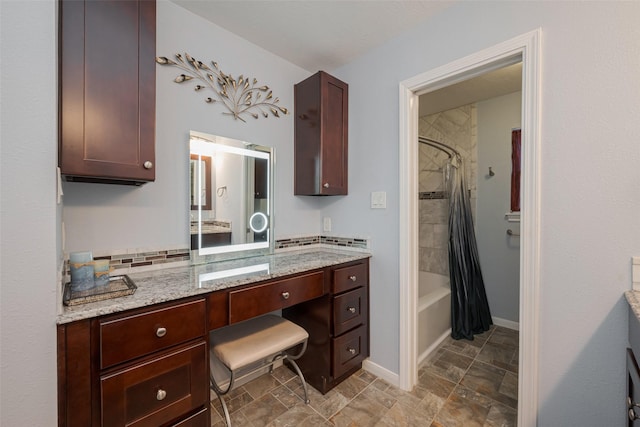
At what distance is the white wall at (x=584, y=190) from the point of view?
1111 mm

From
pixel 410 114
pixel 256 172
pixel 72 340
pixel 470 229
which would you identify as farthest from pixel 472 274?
pixel 72 340

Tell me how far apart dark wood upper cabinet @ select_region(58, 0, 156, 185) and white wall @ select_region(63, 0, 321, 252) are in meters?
0.19

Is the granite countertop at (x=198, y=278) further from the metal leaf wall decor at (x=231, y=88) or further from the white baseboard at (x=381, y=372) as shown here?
the metal leaf wall decor at (x=231, y=88)

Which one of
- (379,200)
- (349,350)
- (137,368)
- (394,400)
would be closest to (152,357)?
(137,368)

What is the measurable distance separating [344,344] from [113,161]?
1694 millimetres

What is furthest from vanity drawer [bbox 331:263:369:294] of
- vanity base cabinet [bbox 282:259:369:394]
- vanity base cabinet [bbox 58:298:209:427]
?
vanity base cabinet [bbox 58:298:209:427]

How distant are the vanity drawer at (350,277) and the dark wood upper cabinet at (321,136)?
606 mm

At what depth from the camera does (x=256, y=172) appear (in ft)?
6.32

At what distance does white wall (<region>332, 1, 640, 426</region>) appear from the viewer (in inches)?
43.8

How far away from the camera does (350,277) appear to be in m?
1.83

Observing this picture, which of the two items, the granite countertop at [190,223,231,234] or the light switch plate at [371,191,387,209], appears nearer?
the granite countertop at [190,223,231,234]

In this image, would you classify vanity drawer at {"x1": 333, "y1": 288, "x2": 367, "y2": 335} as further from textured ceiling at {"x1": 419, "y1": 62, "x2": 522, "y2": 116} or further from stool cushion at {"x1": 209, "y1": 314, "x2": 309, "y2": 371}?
textured ceiling at {"x1": 419, "y1": 62, "x2": 522, "y2": 116}

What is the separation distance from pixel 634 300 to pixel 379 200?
130 centimetres

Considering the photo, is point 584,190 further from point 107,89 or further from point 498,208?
point 107,89
